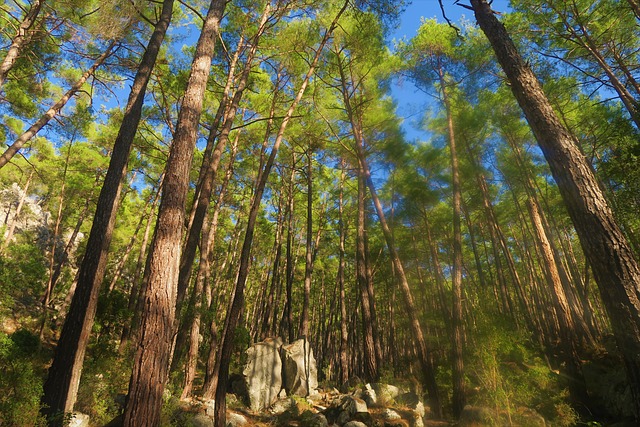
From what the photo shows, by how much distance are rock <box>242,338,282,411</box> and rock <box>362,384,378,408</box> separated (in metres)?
2.58

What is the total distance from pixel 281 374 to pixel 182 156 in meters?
7.96

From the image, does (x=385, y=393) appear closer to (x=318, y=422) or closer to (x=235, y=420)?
(x=318, y=422)

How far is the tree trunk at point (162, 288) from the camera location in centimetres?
270

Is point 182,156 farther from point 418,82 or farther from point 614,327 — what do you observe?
point 418,82

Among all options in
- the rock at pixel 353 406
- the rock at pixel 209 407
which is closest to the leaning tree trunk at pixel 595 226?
the rock at pixel 353 406

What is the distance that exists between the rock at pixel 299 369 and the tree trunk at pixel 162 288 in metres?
7.23

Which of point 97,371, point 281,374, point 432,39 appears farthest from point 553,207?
A: point 97,371

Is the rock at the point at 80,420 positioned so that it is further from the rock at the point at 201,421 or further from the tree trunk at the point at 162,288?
the tree trunk at the point at 162,288

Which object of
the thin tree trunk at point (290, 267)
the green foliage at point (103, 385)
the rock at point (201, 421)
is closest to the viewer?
the green foliage at point (103, 385)

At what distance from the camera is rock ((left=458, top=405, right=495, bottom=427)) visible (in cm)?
570

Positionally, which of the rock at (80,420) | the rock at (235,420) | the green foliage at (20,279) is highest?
the green foliage at (20,279)

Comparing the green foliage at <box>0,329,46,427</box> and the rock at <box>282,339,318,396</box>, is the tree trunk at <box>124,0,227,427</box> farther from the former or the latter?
the rock at <box>282,339,318,396</box>

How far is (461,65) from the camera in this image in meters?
10.2

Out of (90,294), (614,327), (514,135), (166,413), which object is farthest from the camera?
(514,135)
